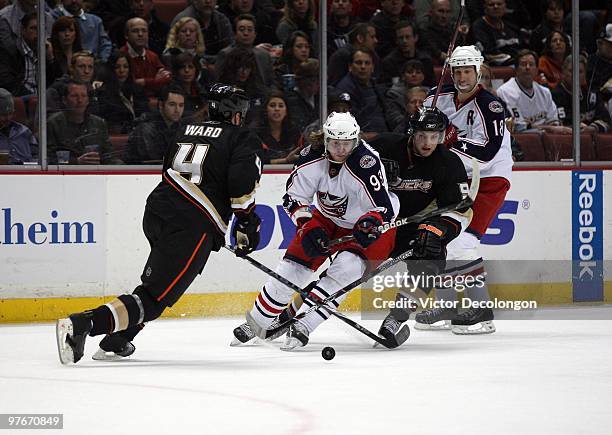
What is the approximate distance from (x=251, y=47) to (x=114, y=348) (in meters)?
2.39

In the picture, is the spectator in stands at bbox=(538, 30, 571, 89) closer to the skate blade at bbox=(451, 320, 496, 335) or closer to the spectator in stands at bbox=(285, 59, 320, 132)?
the spectator in stands at bbox=(285, 59, 320, 132)

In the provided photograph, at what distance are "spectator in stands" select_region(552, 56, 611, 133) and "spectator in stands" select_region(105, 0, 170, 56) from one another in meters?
2.29

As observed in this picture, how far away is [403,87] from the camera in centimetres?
699

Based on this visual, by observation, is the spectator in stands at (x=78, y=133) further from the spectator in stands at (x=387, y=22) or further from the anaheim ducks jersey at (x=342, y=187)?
the spectator in stands at (x=387, y=22)

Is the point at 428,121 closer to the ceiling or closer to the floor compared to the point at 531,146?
closer to the ceiling

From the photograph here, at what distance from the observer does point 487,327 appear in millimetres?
5863

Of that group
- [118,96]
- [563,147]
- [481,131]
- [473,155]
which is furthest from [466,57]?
[118,96]

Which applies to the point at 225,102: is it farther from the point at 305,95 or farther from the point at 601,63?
the point at 601,63

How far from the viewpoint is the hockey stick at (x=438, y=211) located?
527cm

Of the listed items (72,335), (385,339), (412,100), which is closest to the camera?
(72,335)

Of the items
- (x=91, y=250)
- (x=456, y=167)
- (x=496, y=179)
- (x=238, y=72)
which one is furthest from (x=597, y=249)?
(x=91, y=250)

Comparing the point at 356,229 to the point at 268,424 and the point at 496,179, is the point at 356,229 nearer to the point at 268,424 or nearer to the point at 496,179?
the point at 496,179

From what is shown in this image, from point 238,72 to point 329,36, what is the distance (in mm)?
548

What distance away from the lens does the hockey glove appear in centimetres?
511
